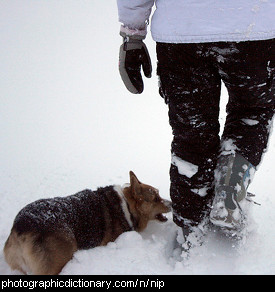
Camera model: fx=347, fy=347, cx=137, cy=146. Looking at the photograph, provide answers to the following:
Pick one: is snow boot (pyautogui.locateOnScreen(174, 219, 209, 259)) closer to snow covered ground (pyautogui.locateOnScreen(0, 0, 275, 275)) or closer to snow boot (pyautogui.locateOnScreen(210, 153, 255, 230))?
snow covered ground (pyautogui.locateOnScreen(0, 0, 275, 275))

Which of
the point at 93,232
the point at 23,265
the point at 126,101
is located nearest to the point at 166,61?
the point at 93,232

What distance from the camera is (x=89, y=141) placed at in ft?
15.9

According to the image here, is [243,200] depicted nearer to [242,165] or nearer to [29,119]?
[242,165]

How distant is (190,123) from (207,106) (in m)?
0.14

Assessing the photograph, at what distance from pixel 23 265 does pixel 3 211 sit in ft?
2.80

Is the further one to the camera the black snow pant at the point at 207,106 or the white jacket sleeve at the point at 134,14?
the white jacket sleeve at the point at 134,14

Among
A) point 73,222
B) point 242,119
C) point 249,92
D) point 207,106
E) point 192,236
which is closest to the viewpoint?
point 249,92

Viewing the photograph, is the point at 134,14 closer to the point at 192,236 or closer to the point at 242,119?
the point at 242,119

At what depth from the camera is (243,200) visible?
2135mm

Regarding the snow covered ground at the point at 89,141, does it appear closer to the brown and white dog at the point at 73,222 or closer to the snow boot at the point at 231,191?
the brown and white dog at the point at 73,222

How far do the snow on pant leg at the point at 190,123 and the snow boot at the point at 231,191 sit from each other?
125 mm

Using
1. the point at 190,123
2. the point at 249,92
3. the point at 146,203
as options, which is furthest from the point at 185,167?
the point at 146,203

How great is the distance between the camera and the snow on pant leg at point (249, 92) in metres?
1.82

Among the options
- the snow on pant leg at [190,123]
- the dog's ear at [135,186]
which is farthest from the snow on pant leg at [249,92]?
the dog's ear at [135,186]
